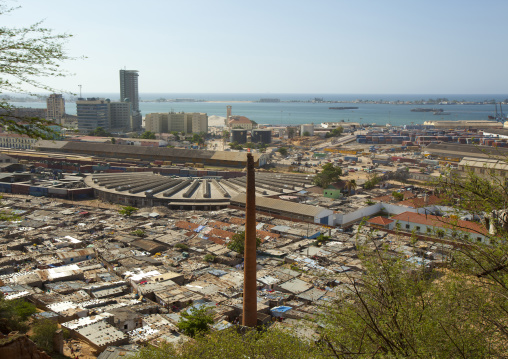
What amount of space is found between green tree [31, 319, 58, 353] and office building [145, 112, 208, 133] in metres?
45.1

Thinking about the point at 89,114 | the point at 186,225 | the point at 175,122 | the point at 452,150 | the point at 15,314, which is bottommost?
the point at 186,225

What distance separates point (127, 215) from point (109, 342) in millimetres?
9742

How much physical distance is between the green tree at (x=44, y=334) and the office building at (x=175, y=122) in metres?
45.1

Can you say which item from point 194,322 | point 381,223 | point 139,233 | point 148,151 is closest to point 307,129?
point 148,151

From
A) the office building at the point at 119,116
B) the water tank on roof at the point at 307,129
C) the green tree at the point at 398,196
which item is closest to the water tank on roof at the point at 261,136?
the water tank on roof at the point at 307,129

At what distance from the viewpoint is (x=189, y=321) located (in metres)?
7.58

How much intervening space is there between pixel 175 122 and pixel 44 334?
46189 mm

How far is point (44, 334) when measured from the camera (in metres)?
6.89

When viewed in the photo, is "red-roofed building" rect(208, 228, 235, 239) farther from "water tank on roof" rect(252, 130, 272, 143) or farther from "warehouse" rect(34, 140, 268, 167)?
"water tank on roof" rect(252, 130, 272, 143)

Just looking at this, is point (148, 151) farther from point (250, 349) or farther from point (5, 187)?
point (250, 349)

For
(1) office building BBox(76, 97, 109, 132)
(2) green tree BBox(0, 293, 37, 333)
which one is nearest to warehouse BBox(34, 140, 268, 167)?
(1) office building BBox(76, 97, 109, 132)

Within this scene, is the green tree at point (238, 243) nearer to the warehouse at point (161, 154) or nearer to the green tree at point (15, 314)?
the green tree at point (15, 314)

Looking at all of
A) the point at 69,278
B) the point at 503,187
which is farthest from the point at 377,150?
the point at 503,187

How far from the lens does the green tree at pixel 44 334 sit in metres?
6.80
